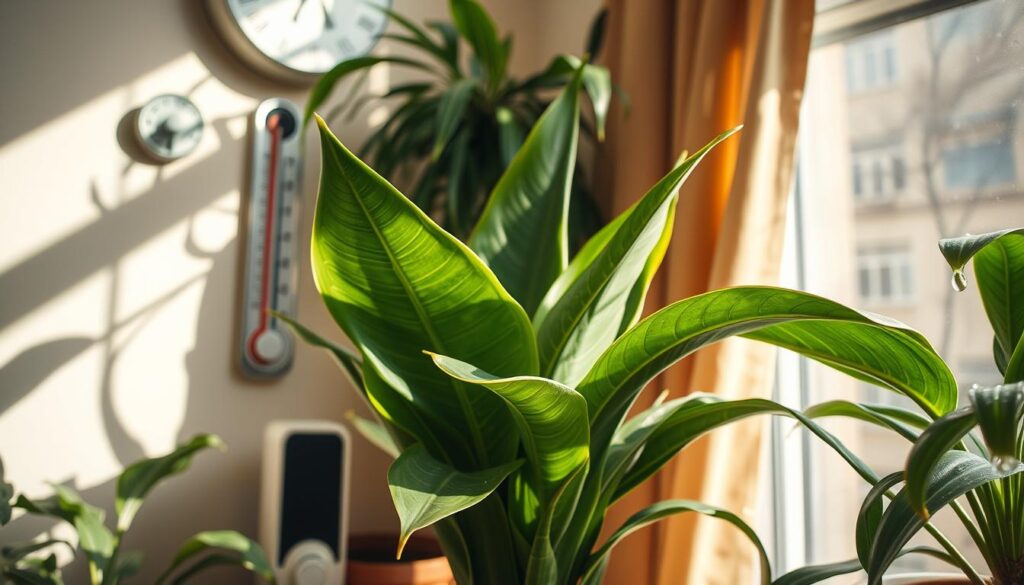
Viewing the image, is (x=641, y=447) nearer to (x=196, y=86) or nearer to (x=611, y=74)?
(x=611, y=74)

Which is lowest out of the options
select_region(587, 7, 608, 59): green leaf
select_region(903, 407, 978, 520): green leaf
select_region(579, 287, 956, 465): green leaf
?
select_region(903, 407, 978, 520): green leaf

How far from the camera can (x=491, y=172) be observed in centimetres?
143

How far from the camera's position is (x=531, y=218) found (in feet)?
2.95

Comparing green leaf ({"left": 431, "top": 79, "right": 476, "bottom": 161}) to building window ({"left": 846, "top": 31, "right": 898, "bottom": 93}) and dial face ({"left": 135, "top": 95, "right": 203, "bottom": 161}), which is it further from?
building window ({"left": 846, "top": 31, "right": 898, "bottom": 93})

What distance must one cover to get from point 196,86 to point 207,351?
48 centimetres

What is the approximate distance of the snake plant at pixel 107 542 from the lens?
0.97 m

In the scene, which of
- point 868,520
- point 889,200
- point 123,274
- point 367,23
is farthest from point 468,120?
point 868,520

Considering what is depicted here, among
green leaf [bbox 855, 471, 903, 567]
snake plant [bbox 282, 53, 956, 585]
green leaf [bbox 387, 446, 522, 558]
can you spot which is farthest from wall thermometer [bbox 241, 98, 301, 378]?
green leaf [bbox 855, 471, 903, 567]

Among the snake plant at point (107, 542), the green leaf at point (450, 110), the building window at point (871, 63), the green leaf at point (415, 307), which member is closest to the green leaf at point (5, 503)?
the snake plant at point (107, 542)

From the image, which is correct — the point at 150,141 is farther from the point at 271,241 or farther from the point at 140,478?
the point at 140,478

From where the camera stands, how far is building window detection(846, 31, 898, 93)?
1.35m

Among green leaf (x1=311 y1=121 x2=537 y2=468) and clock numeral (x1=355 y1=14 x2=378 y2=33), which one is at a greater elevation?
clock numeral (x1=355 y1=14 x2=378 y2=33)

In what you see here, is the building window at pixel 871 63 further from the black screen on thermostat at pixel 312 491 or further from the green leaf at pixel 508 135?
the black screen on thermostat at pixel 312 491

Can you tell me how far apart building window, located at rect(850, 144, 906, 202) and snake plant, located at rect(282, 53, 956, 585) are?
0.70 meters
